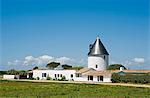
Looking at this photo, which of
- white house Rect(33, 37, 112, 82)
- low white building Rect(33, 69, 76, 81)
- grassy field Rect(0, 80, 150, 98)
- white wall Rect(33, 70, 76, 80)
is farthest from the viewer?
white wall Rect(33, 70, 76, 80)

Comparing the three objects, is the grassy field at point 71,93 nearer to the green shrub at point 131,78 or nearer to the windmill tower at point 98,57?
the green shrub at point 131,78

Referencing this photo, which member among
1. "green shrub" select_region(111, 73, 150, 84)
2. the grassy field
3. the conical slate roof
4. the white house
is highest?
the conical slate roof

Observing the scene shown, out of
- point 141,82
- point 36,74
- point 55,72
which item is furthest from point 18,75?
point 141,82

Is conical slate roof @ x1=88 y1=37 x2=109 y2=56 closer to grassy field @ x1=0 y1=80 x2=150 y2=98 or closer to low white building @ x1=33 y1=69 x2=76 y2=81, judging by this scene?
low white building @ x1=33 y1=69 x2=76 y2=81

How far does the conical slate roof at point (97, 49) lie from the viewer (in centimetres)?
6265

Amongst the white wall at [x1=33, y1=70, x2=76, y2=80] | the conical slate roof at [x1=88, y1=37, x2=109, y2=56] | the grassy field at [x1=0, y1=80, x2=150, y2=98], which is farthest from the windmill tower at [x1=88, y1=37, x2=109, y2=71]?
the grassy field at [x1=0, y1=80, x2=150, y2=98]

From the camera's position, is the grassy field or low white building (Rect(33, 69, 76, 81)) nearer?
the grassy field

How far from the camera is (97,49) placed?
62.8 m

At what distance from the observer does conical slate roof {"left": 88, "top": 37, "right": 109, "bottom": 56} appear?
62.7 meters

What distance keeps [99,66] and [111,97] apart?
4049cm

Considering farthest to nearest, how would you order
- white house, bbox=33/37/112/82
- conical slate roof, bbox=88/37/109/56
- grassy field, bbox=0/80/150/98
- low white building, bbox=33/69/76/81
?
conical slate roof, bbox=88/37/109/56, low white building, bbox=33/69/76/81, white house, bbox=33/37/112/82, grassy field, bbox=0/80/150/98

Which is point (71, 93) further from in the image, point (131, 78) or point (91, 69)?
point (91, 69)

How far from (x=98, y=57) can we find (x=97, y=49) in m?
1.42

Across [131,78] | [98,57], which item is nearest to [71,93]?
[131,78]
